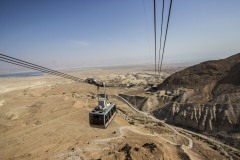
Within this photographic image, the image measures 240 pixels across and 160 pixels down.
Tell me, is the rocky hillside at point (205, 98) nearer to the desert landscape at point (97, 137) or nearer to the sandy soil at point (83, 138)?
the desert landscape at point (97, 137)

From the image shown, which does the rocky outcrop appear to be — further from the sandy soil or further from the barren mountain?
the barren mountain

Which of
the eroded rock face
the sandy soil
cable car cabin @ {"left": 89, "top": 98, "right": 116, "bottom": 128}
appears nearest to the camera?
cable car cabin @ {"left": 89, "top": 98, "right": 116, "bottom": 128}

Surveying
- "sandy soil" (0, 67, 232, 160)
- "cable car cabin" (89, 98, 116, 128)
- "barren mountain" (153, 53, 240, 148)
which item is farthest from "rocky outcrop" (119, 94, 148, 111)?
"cable car cabin" (89, 98, 116, 128)

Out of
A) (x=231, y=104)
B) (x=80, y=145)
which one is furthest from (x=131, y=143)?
(x=231, y=104)

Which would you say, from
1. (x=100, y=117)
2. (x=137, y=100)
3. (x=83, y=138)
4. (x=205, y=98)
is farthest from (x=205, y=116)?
(x=100, y=117)

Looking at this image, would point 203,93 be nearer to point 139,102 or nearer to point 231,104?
point 231,104

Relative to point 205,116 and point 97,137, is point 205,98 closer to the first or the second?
→ point 205,116

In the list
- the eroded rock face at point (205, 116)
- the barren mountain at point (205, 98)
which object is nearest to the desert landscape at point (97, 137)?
the eroded rock face at point (205, 116)

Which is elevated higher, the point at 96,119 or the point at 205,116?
the point at 96,119
